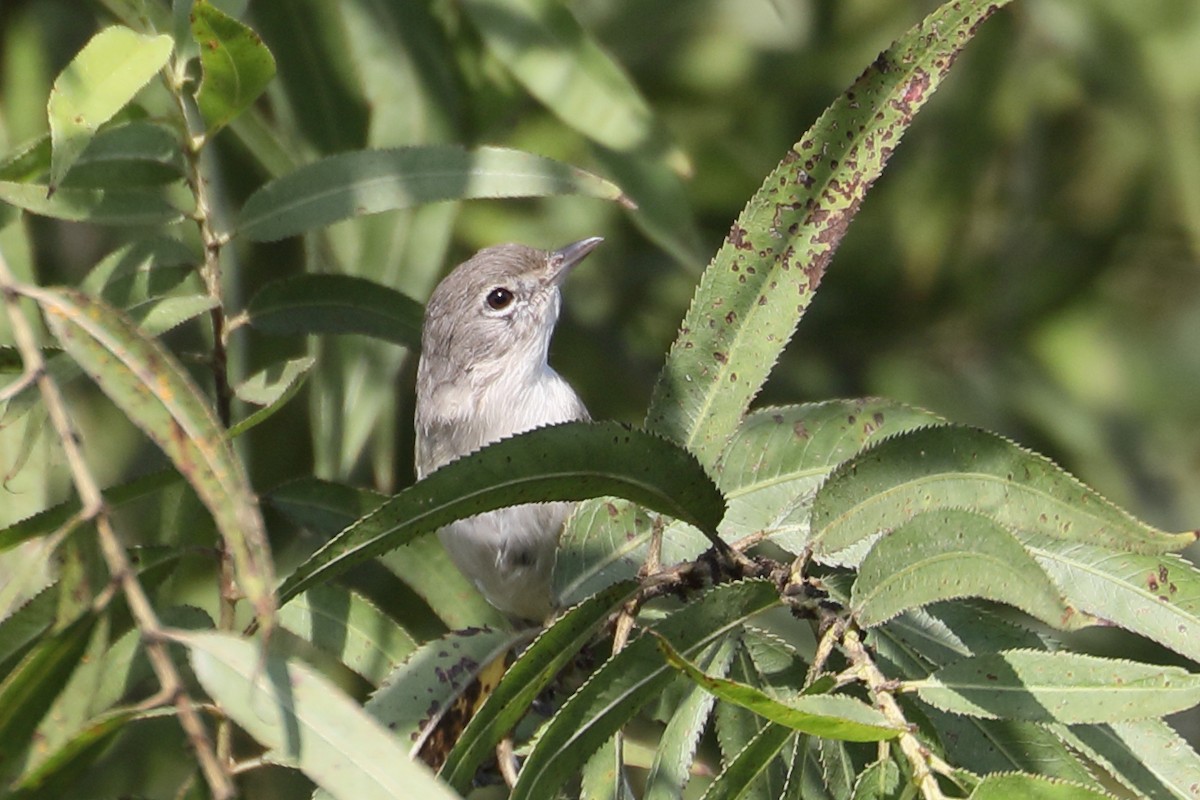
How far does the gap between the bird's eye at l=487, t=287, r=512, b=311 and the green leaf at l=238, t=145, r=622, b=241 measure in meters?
1.41

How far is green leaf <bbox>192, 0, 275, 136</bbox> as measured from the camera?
2.02 metres

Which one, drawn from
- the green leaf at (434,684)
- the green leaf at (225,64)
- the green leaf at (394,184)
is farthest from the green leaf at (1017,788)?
the green leaf at (225,64)

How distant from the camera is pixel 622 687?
5.60 feet

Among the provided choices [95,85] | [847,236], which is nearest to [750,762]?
[95,85]

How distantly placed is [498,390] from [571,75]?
0.84 metres

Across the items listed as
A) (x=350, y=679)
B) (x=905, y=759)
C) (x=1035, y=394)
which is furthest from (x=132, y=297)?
(x=1035, y=394)

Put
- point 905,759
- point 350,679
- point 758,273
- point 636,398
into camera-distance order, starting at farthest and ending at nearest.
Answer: point 636,398 < point 350,679 < point 758,273 < point 905,759

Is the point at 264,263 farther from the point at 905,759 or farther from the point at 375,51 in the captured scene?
the point at 905,759

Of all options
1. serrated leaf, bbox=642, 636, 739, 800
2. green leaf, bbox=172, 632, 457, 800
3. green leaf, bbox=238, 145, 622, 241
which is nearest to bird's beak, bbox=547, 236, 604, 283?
green leaf, bbox=238, 145, 622, 241

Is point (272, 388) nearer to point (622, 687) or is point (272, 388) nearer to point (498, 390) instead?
point (622, 687)

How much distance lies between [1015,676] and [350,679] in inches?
99.1

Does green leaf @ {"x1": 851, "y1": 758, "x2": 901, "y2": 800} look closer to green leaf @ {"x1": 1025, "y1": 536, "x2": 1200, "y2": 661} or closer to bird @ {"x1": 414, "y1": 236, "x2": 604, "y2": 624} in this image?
green leaf @ {"x1": 1025, "y1": 536, "x2": 1200, "y2": 661}

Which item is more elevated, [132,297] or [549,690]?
[132,297]

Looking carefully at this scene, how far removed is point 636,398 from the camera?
4.37 metres
